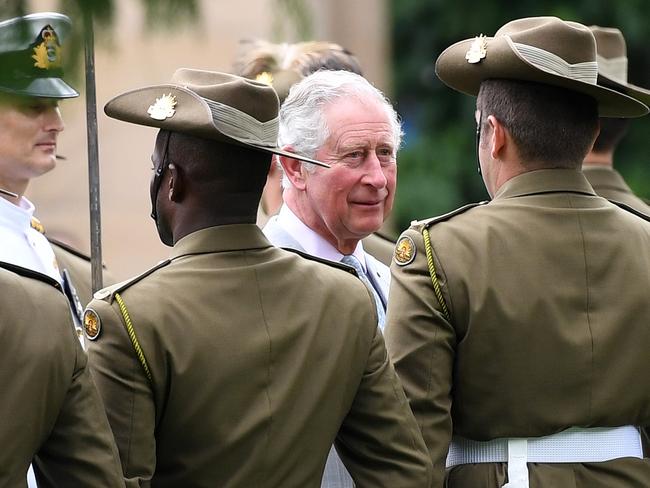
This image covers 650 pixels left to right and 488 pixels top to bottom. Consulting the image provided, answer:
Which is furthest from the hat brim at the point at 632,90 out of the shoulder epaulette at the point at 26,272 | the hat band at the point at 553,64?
the shoulder epaulette at the point at 26,272

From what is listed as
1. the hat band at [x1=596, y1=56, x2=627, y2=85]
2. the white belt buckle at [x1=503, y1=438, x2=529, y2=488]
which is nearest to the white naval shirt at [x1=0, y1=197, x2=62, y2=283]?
the white belt buckle at [x1=503, y1=438, x2=529, y2=488]

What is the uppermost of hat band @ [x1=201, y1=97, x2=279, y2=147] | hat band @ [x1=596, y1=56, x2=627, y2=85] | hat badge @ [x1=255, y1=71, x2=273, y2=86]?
hat band @ [x1=201, y1=97, x2=279, y2=147]

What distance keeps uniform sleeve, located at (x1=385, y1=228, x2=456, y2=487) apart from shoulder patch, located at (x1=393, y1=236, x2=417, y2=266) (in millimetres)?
38

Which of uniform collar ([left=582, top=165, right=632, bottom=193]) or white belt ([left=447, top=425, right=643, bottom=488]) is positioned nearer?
white belt ([left=447, top=425, right=643, bottom=488])

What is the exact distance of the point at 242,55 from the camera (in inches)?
219

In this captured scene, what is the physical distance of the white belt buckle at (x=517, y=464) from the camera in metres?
3.39

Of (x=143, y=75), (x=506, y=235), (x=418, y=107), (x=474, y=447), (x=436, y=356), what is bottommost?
(x=418, y=107)

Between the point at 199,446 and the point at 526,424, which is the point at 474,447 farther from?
the point at 199,446

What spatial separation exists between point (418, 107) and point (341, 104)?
30.6 feet

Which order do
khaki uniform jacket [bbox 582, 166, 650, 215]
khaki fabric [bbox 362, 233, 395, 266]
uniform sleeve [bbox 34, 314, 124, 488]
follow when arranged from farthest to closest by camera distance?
khaki uniform jacket [bbox 582, 166, 650, 215] → khaki fabric [bbox 362, 233, 395, 266] → uniform sleeve [bbox 34, 314, 124, 488]

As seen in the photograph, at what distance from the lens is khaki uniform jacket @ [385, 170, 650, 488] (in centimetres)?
337

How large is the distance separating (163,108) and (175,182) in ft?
0.55

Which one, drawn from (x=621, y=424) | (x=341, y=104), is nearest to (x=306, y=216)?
(x=341, y=104)

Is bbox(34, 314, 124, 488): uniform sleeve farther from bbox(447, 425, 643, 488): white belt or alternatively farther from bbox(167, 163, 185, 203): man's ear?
bbox(447, 425, 643, 488): white belt
